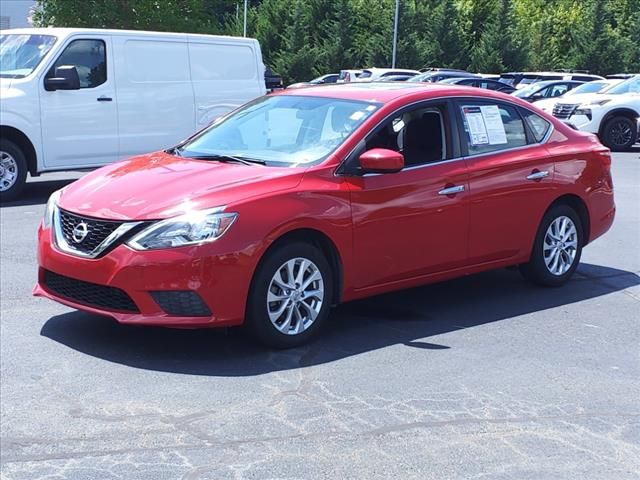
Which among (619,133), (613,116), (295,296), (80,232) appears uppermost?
(80,232)

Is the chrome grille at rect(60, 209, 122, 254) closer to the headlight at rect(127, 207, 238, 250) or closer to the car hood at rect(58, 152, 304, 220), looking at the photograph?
the car hood at rect(58, 152, 304, 220)

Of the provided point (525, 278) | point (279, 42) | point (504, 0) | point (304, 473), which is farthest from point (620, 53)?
point (304, 473)

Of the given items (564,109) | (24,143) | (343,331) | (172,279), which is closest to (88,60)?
(24,143)

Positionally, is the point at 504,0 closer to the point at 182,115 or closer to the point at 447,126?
the point at 182,115

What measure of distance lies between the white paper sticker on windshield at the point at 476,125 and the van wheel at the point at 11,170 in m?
6.55

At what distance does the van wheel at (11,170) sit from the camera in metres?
12.1

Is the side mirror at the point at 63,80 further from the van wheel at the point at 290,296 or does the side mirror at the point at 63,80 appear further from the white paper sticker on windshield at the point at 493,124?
the van wheel at the point at 290,296

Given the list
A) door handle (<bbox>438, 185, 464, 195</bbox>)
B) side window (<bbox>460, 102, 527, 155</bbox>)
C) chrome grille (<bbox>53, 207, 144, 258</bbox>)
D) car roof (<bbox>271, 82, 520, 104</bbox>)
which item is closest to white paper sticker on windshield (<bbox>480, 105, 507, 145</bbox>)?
side window (<bbox>460, 102, 527, 155</bbox>)

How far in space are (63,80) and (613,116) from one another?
13.6 meters

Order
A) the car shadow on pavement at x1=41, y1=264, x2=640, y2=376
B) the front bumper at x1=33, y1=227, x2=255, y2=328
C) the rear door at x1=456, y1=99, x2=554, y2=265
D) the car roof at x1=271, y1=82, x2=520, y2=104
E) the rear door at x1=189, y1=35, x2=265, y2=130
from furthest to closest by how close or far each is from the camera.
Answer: the rear door at x1=189, y1=35, x2=265, y2=130 → the rear door at x1=456, y1=99, x2=554, y2=265 → the car roof at x1=271, y1=82, x2=520, y2=104 → the car shadow on pavement at x1=41, y1=264, x2=640, y2=376 → the front bumper at x1=33, y1=227, x2=255, y2=328

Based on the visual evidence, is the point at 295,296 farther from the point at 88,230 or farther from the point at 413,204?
the point at 88,230

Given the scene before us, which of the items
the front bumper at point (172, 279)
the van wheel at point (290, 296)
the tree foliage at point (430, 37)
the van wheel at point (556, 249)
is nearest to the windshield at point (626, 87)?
the van wheel at point (556, 249)

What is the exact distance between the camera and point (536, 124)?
7.98m

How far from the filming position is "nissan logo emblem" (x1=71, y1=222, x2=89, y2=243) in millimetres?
6102
